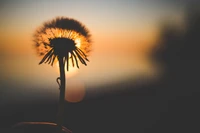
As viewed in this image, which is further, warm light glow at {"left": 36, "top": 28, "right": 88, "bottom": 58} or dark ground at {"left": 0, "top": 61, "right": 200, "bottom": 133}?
dark ground at {"left": 0, "top": 61, "right": 200, "bottom": 133}

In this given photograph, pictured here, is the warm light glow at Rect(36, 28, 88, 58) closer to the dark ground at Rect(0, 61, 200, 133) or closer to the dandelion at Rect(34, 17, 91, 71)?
the dandelion at Rect(34, 17, 91, 71)

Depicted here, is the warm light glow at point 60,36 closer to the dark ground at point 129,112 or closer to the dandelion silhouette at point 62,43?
the dandelion silhouette at point 62,43

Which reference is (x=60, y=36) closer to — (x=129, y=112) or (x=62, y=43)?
(x=62, y=43)

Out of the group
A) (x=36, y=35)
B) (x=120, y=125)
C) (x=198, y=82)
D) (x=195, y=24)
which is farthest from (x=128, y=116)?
(x=195, y=24)

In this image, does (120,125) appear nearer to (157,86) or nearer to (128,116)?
(128,116)

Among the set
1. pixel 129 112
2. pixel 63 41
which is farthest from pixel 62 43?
pixel 129 112

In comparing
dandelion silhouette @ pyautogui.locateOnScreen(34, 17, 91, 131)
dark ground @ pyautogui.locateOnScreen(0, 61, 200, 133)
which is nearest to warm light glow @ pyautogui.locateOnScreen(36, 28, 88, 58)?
dandelion silhouette @ pyautogui.locateOnScreen(34, 17, 91, 131)

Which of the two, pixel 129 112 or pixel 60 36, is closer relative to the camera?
pixel 60 36

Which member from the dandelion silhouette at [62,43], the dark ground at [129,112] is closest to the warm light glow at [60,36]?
the dandelion silhouette at [62,43]

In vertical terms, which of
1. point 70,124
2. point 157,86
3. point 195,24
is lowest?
point 70,124
